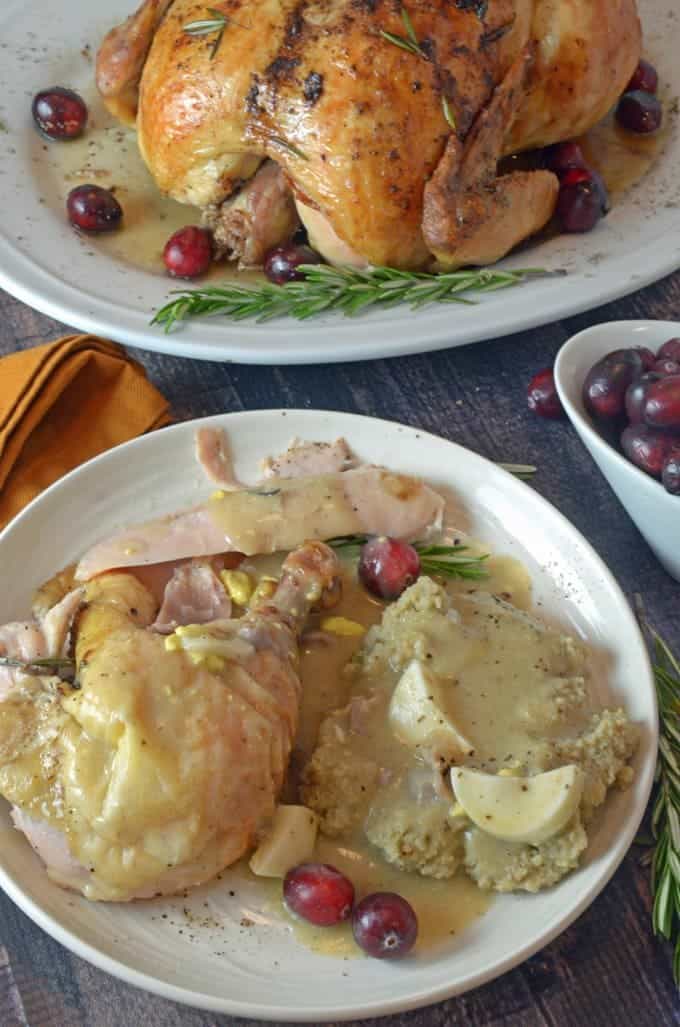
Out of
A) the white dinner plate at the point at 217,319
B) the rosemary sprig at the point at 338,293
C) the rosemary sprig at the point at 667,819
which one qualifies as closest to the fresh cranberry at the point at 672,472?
the rosemary sprig at the point at 667,819

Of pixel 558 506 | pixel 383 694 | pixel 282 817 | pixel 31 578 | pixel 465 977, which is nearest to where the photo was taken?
pixel 465 977

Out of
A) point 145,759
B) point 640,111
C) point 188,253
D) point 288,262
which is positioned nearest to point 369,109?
point 288,262

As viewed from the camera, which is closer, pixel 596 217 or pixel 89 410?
pixel 89 410

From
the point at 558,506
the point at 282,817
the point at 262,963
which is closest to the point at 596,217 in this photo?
the point at 558,506

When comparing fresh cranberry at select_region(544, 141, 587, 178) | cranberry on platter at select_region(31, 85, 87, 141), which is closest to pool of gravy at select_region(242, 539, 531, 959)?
fresh cranberry at select_region(544, 141, 587, 178)

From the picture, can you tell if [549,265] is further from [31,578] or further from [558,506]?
[31,578]

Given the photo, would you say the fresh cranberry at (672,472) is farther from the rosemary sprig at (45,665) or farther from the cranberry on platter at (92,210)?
the cranberry on platter at (92,210)
